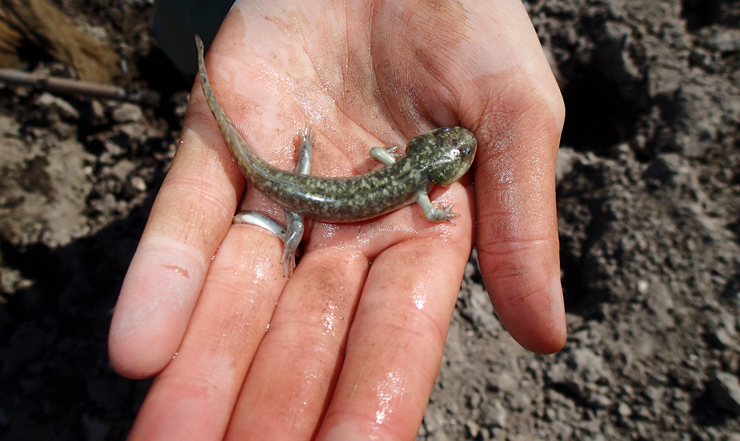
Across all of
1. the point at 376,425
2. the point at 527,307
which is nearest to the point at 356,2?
the point at 527,307

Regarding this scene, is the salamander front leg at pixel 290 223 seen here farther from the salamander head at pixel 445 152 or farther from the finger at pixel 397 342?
the salamander head at pixel 445 152

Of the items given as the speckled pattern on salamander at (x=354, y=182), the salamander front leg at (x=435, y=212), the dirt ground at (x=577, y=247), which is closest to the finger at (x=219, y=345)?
the speckled pattern on salamander at (x=354, y=182)

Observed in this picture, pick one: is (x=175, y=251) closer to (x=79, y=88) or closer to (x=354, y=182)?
(x=354, y=182)

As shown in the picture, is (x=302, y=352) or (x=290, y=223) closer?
(x=302, y=352)

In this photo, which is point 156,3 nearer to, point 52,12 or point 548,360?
point 52,12

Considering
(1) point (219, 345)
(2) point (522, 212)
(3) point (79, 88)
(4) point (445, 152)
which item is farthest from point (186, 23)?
(2) point (522, 212)

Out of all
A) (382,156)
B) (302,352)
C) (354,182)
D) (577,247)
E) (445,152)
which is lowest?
(577,247)
